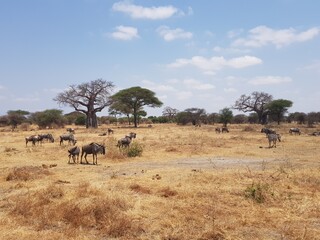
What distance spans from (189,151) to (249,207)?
46.3ft

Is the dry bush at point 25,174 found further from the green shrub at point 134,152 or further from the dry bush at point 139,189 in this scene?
the green shrub at point 134,152

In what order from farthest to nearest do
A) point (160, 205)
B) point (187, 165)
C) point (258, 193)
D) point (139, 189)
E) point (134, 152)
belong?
point (134, 152), point (187, 165), point (139, 189), point (258, 193), point (160, 205)

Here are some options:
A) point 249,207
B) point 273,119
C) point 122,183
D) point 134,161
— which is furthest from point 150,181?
point 273,119

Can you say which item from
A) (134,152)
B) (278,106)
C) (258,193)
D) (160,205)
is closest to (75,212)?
(160,205)

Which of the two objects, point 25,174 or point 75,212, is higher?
point 25,174

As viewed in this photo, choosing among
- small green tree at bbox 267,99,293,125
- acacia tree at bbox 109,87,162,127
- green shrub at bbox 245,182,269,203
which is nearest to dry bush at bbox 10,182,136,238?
green shrub at bbox 245,182,269,203

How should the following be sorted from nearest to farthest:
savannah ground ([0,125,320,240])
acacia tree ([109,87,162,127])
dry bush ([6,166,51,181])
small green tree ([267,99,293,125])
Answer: savannah ground ([0,125,320,240])
dry bush ([6,166,51,181])
acacia tree ([109,87,162,127])
small green tree ([267,99,293,125])

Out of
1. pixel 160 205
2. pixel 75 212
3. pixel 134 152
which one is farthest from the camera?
pixel 134 152

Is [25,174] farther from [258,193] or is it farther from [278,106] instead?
[278,106]

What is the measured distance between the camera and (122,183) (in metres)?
12.5

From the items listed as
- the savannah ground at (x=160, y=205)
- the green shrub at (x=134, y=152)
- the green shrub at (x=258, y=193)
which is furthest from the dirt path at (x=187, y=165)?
the green shrub at (x=258, y=193)

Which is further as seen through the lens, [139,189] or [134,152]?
[134,152]

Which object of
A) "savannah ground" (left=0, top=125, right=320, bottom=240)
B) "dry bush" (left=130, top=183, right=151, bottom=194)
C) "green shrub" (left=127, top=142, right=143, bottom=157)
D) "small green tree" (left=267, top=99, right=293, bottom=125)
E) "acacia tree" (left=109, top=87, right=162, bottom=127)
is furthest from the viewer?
"small green tree" (left=267, top=99, right=293, bottom=125)

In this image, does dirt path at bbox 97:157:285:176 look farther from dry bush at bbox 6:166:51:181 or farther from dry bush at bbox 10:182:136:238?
dry bush at bbox 10:182:136:238
